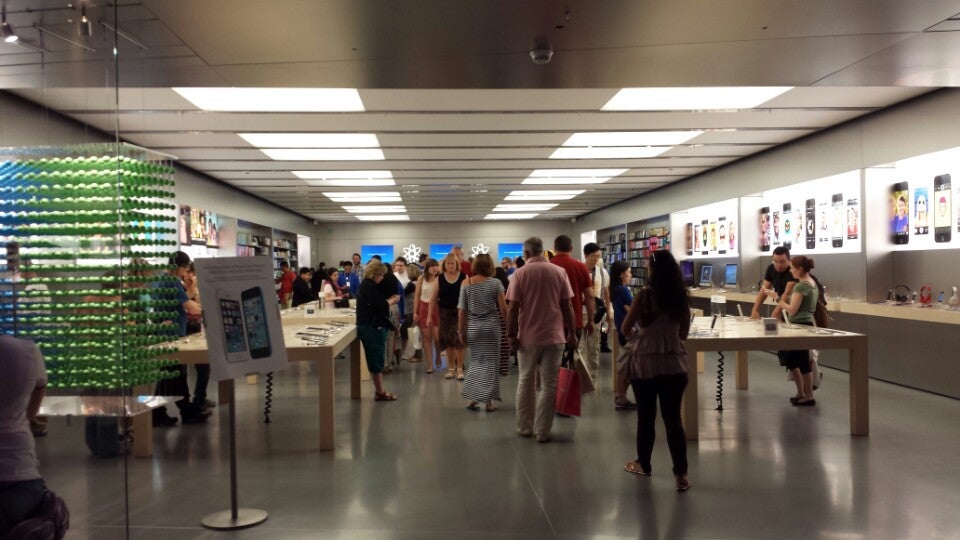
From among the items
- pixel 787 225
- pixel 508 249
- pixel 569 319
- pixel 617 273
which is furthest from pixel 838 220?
pixel 508 249

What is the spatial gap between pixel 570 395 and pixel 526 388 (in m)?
0.36

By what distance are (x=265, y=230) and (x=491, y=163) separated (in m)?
8.93

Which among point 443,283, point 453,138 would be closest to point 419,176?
point 453,138

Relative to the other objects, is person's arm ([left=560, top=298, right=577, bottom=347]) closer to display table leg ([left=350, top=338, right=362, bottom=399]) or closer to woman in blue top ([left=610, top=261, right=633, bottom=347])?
woman in blue top ([left=610, top=261, right=633, bottom=347])

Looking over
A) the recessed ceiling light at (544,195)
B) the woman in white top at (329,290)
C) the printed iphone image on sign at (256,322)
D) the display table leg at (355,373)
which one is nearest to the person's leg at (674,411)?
the printed iphone image on sign at (256,322)

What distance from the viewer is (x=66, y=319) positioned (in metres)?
3.23

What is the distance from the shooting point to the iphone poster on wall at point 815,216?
984 cm

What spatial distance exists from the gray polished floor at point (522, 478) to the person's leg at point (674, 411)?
20 cm

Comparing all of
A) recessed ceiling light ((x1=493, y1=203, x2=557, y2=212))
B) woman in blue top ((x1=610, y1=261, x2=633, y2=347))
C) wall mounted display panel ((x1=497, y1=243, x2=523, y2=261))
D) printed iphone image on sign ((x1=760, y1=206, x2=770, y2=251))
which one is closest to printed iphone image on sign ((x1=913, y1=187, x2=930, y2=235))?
printed iphone image on sign ((x1=760, y1=206, x2=770, y2=251))

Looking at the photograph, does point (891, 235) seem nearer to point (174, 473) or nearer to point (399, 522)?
point (399, 522)

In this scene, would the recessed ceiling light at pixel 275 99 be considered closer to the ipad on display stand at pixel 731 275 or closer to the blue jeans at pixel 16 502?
the blue jeans at pixel 16 502

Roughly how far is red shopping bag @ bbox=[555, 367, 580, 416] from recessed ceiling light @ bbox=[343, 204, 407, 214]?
1444 cm

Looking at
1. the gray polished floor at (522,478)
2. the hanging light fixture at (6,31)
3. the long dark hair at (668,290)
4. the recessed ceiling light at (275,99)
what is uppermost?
the recessed ceiling light at (275,99)

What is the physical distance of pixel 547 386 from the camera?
18.2 feet
